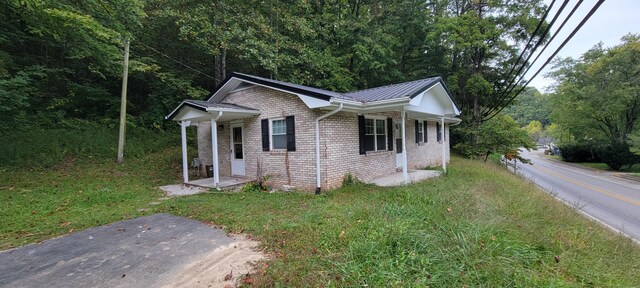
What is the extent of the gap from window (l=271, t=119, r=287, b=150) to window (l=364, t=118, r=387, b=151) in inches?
103

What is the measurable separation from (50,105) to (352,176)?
1386cm

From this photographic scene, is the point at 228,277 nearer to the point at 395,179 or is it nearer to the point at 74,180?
the point at 395,179

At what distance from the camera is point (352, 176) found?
846cm

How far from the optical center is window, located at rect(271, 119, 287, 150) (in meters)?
8.45

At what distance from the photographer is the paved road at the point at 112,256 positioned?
3145mm

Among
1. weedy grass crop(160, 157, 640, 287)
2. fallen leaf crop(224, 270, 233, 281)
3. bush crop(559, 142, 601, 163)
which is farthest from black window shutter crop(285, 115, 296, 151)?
bush crop(559, 142, 601, 163)

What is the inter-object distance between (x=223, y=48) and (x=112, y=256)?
11608 mm

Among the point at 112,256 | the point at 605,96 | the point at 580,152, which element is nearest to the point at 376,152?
the point at 112,256

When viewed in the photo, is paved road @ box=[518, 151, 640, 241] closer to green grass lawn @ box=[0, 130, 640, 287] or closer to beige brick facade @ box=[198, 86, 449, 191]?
green grass lawn @ box=[0, 130, 640, 287]

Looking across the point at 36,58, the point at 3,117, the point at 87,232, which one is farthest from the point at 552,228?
the point at 36,58

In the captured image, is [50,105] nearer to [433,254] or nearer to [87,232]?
[87,232]

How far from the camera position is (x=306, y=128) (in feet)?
25.8

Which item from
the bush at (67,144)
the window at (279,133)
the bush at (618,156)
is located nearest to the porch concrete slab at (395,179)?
the window at (279,133)

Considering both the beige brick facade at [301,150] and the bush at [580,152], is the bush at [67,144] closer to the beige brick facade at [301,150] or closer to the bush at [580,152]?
the beige brick facade at [301,150]
